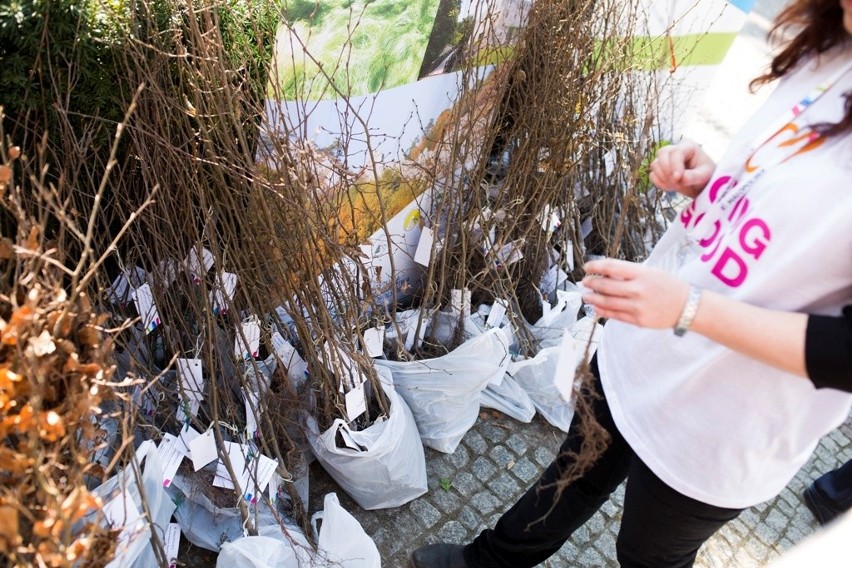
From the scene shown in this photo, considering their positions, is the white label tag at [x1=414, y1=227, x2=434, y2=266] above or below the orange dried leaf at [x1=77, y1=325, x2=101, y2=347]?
below

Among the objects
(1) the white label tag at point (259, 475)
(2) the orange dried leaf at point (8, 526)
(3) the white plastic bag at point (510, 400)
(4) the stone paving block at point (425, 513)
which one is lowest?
(4) the stone paving block at point (425, 513)

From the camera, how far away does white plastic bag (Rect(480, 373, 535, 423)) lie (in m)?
2.96

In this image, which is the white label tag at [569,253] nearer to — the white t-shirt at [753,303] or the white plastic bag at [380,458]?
the white plastic bag at [380,458]

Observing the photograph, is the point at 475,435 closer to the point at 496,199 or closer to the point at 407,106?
the point at 496,199

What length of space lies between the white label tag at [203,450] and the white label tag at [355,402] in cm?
43

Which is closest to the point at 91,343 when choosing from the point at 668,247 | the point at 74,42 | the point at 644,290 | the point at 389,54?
the point at 74,42

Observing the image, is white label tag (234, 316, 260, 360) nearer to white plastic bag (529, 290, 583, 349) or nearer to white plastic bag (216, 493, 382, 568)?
white plastic bag (216, 493, 382, 568)

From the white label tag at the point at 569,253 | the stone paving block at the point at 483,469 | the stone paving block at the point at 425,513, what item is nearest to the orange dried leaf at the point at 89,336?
the stone paving block at the point at 425,513

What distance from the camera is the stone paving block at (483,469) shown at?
2.73m

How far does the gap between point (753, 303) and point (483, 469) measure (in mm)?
1669

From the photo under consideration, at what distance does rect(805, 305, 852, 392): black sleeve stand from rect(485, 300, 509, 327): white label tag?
1777 mm

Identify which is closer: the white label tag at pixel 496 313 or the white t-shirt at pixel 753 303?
the white t-shirt at pixel 753 303

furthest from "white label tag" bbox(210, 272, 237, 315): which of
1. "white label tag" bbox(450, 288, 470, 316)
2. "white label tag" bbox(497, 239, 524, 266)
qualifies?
"white label tag" bbox(497, 239, 524, 266)

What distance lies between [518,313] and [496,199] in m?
0.48
